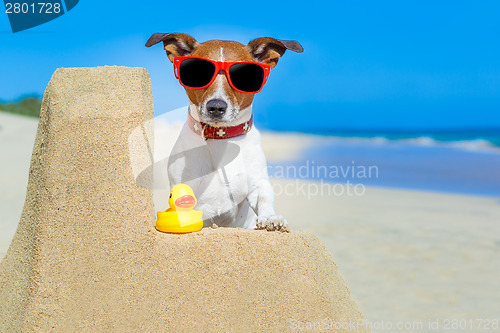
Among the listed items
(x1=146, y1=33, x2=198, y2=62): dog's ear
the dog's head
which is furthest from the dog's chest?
(x1=146, y1=33, x2=198, y2=62): dog's ear

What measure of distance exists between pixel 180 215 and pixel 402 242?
5689mm

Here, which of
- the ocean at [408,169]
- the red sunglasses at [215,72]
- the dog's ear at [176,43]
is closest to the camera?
the red sunglasses at [215,72]

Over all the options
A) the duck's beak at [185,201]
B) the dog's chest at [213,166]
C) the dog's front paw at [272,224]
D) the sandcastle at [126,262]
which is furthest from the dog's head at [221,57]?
the dog's front paw at [272,224]

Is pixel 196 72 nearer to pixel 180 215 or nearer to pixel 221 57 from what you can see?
pixel 221 57

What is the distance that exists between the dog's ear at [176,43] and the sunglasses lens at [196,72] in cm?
24

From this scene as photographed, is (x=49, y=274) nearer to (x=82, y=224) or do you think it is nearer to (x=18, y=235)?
(x=82, y=224)

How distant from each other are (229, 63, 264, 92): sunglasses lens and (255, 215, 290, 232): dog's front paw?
868 mm

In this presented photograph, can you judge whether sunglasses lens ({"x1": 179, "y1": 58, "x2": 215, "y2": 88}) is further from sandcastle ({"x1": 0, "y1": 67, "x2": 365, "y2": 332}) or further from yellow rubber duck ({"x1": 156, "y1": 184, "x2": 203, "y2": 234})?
yellow rubber duck ({"x1": 156, "y1": 184, "x2": 203, "y2": 234})

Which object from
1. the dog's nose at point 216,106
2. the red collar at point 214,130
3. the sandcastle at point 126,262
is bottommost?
the sandcastle at point 126,262

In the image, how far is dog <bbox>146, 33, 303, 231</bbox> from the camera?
9.98 feet

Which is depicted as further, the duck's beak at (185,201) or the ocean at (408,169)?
the ocean at (408,169)

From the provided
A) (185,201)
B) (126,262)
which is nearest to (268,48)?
(185,201)

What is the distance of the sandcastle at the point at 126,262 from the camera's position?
2988 millimetres

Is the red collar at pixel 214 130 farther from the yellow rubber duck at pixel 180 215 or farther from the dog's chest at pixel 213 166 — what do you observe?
the yellow rubber duck at pixel 180 215
